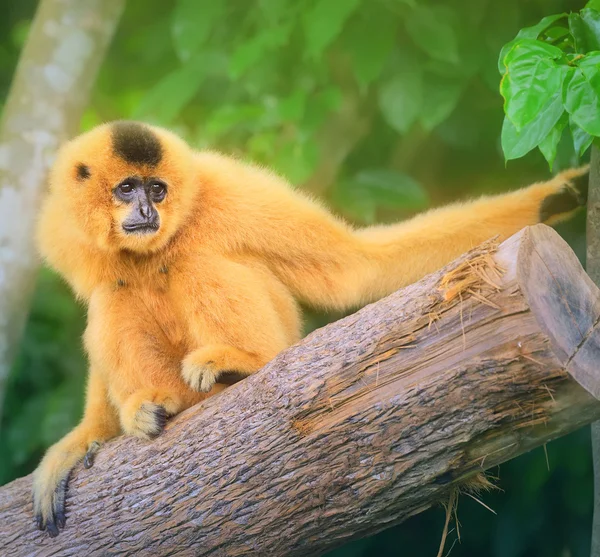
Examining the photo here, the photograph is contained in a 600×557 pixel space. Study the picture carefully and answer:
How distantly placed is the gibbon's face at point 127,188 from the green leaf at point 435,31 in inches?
60.3

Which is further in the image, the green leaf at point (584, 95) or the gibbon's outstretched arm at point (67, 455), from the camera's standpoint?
the gibbon's outstretched arm at point (67, 455)

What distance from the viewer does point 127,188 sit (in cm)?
290

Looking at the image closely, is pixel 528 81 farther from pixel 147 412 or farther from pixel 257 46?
pixel 257 46

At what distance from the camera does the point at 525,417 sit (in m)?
1.88

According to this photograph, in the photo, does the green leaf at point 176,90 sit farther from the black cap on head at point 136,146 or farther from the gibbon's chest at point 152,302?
the gibbon's chest at point 152,302

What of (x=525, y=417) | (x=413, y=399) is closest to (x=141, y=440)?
(x=413, y=399)

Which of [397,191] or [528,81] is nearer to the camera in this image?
[528,81]

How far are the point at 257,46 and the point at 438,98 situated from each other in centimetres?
105

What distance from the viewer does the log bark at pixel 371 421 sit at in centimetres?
185

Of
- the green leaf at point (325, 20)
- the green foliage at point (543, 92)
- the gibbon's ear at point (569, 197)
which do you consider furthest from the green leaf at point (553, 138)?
the green leaf at point (325, 20)

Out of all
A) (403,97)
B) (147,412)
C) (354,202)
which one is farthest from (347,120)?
(147,412)

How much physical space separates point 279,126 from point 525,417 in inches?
98.9

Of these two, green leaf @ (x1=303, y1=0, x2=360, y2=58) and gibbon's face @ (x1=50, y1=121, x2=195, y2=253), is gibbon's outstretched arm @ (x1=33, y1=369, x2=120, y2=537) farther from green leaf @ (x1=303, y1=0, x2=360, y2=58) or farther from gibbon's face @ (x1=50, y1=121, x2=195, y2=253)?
green leaf @ (x1=303, y1=0, x2=360, y2=58)

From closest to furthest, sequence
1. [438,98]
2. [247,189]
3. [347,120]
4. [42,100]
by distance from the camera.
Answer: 1. [247,189]
2. [438,98]
3. [347,120]
4. [42,100]
